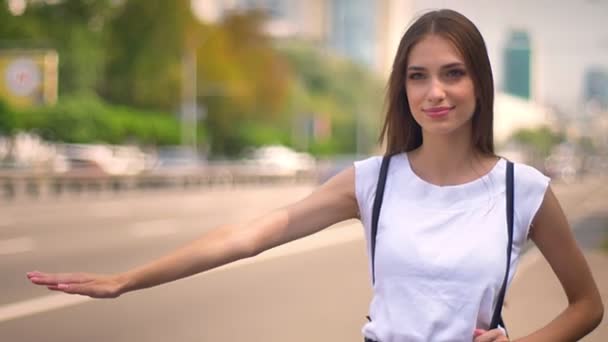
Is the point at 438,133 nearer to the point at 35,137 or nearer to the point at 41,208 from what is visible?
the point at 41,208

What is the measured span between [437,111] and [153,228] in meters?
19.5

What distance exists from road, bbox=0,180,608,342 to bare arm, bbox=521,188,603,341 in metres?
5.95

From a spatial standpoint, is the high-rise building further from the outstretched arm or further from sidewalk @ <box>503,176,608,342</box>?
the outstretched arm

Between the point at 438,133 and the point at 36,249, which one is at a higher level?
the point at 438,133

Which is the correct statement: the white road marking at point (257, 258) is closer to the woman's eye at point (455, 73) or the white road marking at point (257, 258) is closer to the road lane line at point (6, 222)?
the road lane line at point (6, 222)

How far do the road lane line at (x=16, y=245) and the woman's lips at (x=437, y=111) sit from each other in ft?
45.9

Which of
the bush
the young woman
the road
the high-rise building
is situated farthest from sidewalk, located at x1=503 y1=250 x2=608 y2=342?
the high-rise building

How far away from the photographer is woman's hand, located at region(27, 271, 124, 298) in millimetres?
2982

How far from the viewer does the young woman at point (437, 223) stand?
292cm

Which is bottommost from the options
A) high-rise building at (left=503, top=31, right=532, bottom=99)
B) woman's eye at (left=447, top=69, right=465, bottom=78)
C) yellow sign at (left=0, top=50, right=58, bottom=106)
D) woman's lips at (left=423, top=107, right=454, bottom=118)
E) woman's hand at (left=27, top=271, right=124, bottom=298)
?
high-rise building at (left=503, top=31, right=532, bottom=99)

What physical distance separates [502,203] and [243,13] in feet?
325

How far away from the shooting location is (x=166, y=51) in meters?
84.3

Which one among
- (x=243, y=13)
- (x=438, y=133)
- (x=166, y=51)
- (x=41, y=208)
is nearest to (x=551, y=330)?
(x=438, y=133)

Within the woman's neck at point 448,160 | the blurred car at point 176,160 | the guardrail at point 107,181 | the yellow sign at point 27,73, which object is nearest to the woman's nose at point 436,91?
the woman's neck at point 448,160
